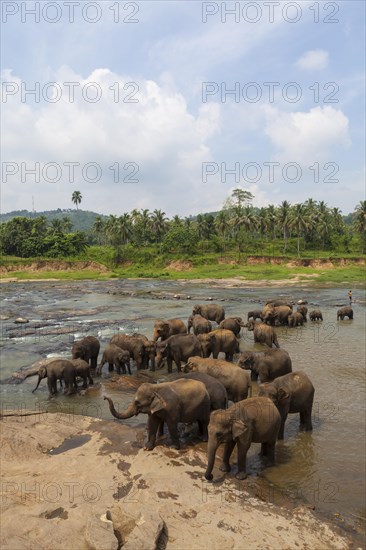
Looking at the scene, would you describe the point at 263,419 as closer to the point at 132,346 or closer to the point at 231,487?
the point at 231,487

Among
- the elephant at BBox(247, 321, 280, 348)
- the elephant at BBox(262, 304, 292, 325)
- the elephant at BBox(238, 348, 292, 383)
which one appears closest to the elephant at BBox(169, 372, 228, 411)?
the elephant at BBox(238, 348, 292, 383)

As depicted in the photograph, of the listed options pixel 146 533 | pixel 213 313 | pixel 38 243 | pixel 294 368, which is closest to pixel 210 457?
pixel 146 533

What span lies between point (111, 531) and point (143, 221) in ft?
331

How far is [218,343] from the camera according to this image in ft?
55.6

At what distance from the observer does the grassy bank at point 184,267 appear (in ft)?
228

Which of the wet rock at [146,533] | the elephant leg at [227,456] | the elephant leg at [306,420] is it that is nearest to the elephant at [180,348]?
the elephant leg at [306,420]

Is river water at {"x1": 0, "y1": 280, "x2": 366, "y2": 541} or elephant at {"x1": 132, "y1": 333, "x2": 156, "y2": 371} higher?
elephant at {"x1": 132, "y1": 333, "x2": 156, "y2": 371}

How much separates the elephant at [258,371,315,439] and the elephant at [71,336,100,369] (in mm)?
8255

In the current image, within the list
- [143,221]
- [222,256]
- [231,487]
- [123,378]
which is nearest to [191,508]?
[231,487]

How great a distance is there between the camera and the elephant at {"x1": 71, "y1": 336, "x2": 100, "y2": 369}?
16266mm

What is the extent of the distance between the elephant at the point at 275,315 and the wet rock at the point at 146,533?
2014 centimetres

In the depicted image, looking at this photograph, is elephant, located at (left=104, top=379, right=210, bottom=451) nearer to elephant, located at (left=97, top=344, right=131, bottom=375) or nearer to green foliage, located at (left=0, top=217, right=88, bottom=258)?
elephant, located at (left=97, top=344, right=131, bottom=375)

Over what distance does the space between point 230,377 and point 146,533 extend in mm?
5838

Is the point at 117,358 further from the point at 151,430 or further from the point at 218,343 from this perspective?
the point at 151,430
